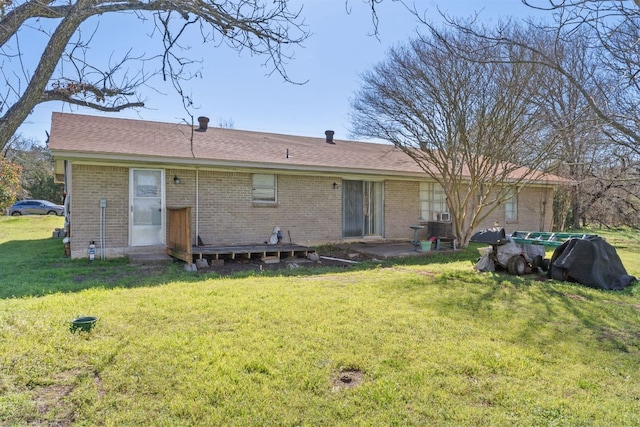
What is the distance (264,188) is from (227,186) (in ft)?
3.67

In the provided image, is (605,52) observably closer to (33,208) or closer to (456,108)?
(456,108)

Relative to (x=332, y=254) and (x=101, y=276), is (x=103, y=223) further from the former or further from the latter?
(x=332, y=254)

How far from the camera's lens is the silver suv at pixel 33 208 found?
28.2 meters

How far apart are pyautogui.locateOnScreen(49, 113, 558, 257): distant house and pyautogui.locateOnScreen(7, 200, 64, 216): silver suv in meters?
18.8

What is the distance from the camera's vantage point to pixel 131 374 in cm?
336

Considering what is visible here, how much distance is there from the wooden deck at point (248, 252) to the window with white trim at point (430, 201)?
5.94 m

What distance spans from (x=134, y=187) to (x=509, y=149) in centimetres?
991

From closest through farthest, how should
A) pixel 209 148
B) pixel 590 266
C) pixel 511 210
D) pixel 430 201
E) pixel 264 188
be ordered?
pixel 590 266
pixel 209 148
pixel 264 188
pixel 430 201
pixel 511 210

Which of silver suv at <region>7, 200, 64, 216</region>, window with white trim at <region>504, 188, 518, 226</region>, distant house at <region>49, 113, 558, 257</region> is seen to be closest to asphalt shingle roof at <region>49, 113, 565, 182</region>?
distant house at <region>49, 113, 558, 257</region>

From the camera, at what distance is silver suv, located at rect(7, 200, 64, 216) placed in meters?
28.2

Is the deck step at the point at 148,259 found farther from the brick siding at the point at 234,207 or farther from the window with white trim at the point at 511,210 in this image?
the window with white trim at the point at 511,210

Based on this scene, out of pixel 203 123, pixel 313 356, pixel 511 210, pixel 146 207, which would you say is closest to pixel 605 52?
pixel 313 356

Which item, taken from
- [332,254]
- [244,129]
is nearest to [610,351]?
[332,254]

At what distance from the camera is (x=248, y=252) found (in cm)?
970
